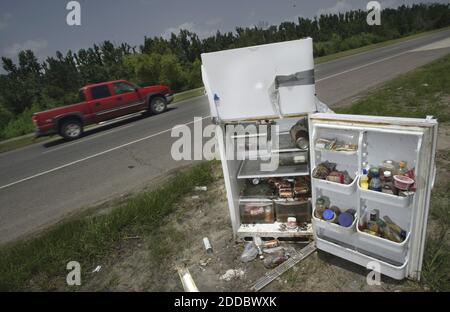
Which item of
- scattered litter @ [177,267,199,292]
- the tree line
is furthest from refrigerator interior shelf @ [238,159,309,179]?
the tree line

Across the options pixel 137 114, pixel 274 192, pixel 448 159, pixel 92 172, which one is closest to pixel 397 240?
pixel 274 192

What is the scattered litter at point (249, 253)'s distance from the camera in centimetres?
326

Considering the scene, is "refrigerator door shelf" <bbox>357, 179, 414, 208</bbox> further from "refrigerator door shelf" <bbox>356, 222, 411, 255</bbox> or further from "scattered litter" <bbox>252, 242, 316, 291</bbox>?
"scattered litter" <bbox>252, 242, 316, 291</bbox>

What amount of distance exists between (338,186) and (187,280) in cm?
192

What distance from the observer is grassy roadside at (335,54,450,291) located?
272 centimetres

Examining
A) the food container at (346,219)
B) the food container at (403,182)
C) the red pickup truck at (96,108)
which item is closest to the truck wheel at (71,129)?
the red pickup truck at (96,108)

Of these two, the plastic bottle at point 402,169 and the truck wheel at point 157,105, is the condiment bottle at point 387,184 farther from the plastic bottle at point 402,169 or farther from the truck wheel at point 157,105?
the truck wheel at point 157,105

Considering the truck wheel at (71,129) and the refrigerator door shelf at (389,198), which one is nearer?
the refrigerator door shelf at (389,198)

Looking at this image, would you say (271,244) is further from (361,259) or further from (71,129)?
(71,129)

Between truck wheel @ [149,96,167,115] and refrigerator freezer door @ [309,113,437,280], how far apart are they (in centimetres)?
1149

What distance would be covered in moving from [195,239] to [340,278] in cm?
184

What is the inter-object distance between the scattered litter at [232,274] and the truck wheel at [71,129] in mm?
10667

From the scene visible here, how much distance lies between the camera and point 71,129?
11430 millimetres
